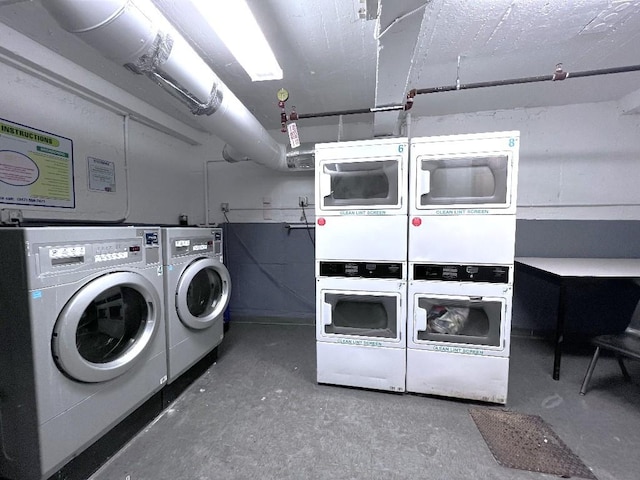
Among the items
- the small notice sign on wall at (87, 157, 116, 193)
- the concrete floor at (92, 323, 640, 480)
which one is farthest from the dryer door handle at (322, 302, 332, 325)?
the small notice sign on wall at (87, 157, 116, 193)

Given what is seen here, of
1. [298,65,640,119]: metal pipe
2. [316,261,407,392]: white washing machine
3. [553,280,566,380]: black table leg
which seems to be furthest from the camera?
[553,280,566,380]: black table leg

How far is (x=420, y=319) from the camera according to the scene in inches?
68.2

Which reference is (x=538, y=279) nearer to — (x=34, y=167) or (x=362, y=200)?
(x=362, y=200)

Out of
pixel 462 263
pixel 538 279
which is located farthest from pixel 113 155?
pixel 538 279

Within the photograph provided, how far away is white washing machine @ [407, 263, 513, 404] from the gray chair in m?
0.63

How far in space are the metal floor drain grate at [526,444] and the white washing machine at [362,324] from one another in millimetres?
520

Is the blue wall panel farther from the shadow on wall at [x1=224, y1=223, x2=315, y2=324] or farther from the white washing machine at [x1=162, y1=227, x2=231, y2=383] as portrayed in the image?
the white washing machine at [x1=162, y1=227, x2=231, y2=383]

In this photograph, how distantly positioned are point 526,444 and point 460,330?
63 centimetres

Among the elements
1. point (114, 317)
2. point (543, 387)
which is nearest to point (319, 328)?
point (114, 317)

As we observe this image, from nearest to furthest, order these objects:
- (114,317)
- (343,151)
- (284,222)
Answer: (114,317) < (343,151) < (284,222)

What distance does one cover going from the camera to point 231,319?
10.7ft

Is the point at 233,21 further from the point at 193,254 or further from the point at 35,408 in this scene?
the point at 35,408

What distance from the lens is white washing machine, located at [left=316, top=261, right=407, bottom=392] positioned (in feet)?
5.82

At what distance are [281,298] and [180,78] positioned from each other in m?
2.44
